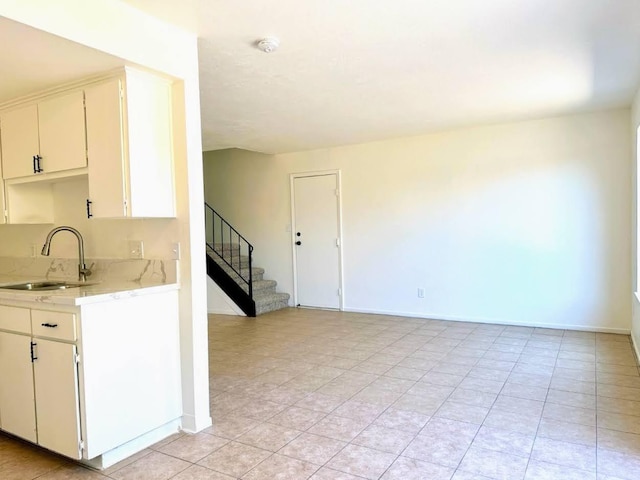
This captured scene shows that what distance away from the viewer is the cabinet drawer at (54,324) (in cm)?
220

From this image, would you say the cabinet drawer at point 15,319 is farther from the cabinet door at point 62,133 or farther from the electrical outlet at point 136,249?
the cabinet door at point 62,133

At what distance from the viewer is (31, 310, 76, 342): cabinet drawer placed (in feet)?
7.21

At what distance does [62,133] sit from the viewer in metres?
2.64

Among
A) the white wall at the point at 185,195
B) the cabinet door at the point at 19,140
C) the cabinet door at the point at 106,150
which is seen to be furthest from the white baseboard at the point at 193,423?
the cabinet door at the point at 19,140

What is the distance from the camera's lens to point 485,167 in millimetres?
5215

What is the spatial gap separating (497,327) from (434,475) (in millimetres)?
3298

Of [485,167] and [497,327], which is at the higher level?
[485,167]

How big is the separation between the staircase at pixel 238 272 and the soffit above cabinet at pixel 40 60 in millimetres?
3908

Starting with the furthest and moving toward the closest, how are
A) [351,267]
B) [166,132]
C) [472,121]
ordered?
1. [351,267]
2. [472,121]
3. [166,132]

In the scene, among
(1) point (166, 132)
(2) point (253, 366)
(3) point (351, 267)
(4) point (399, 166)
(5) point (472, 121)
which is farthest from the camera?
(3) point (351, 267)

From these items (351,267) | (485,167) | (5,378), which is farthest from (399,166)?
(5,378)

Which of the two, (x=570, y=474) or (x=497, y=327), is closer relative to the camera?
(x=570, y=474)

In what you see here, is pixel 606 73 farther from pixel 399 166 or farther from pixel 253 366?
pixel 253 366

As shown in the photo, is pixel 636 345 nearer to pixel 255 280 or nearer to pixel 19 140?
pixel 255 280
